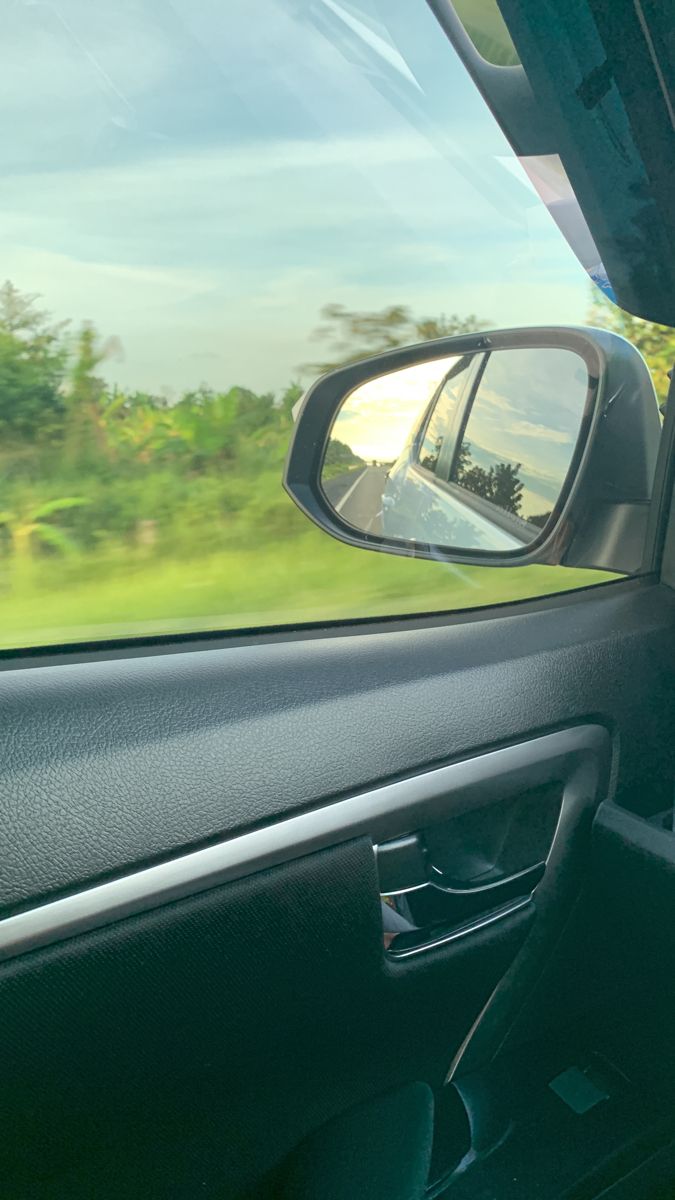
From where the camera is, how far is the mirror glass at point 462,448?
8.32 ft

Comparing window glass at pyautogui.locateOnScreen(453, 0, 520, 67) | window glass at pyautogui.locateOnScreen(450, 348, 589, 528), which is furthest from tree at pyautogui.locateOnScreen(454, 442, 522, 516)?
window glass at pyautogui.locateOnScreen(453, 0, 520, 67)

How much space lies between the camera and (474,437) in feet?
9.14

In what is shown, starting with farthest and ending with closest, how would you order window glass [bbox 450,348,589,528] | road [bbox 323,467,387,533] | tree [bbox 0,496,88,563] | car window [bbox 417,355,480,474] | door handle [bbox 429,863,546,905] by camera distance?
1. window glass [bbox 450,348,589,528]
2. car window [bbox 417,355,480,474]
3. road [bbox 323,467,387,533]
4. door handle [bbox 429,863,546,905]
5. tree [bbox 0,496,88,563]

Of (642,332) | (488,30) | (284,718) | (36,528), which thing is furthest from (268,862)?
(488,30)

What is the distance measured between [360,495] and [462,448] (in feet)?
1.20

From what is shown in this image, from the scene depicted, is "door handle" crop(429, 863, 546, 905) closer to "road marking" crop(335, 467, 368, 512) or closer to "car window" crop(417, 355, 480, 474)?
"road marking" crop(335, 467, 368, 512)

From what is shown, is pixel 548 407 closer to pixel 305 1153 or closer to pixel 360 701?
pixel 360 701

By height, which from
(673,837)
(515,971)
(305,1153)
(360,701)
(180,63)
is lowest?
(305,1153)

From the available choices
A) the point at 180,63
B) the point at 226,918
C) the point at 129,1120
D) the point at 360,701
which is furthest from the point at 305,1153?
the point at 180,63

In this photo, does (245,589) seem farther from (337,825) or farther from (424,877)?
(424,877)

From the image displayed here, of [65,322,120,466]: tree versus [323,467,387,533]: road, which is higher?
[65,322,120,466]: tree

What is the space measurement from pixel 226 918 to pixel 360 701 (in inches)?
21.8

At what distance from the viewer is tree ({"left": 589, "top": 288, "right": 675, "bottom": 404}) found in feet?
8.56

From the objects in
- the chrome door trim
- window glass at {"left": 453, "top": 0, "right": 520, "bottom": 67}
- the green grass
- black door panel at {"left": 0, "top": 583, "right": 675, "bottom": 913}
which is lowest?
the chrome door trim
